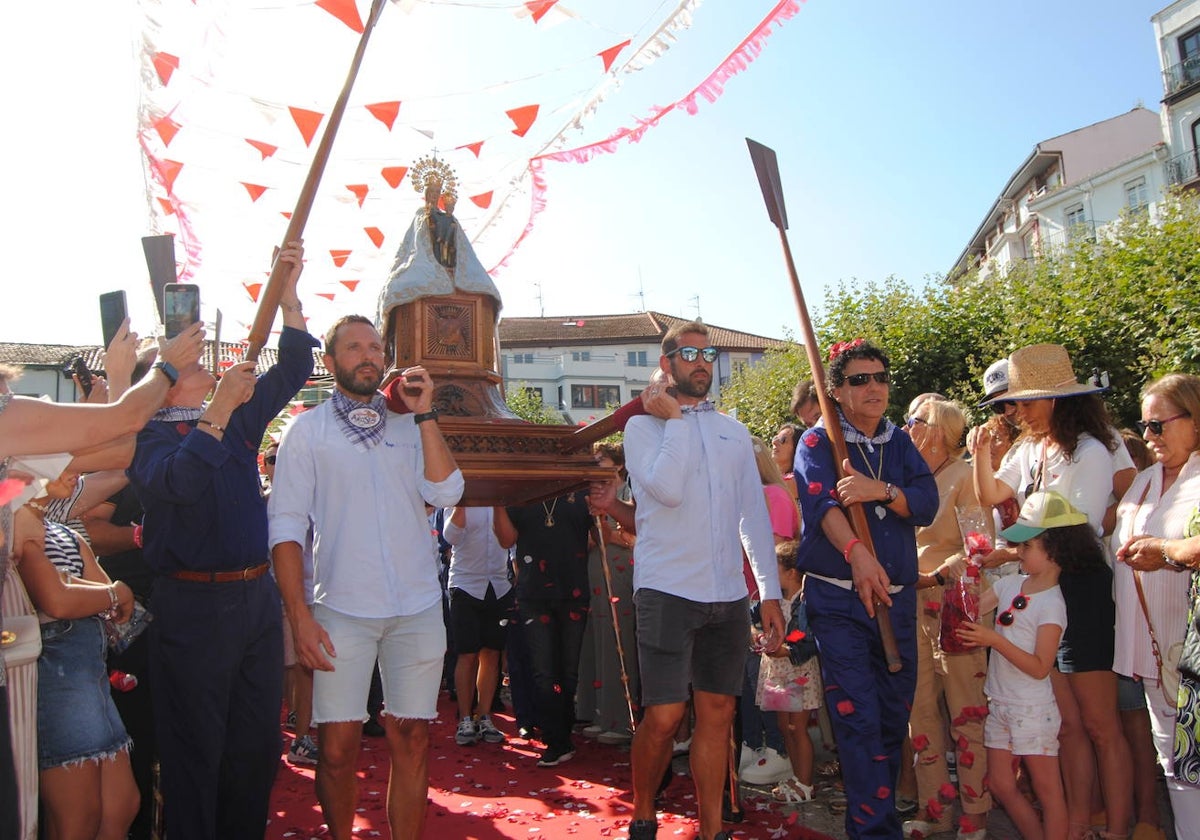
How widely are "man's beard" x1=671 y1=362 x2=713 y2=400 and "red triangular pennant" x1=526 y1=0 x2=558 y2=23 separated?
2.83 meters

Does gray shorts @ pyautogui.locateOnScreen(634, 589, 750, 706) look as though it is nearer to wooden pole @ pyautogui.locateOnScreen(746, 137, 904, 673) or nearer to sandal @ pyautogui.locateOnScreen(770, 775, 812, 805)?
wooden pole @ pyautogui.locateOnScreen(746, 137, 904, 673)

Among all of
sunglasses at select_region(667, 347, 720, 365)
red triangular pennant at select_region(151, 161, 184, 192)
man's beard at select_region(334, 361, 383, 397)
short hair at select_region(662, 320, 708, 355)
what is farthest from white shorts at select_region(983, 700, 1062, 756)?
red triangular pennant at select_region(151, 161, 184, 192)

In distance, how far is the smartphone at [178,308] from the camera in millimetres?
3457

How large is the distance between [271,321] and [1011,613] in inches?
137

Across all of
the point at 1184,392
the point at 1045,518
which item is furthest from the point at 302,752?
the point at 1184,392

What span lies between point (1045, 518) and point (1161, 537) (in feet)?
1.75

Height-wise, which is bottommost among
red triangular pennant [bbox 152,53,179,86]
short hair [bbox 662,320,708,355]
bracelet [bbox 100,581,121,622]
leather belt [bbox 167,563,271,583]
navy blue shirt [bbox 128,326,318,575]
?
bracelet [bbox 100,581,121,622]

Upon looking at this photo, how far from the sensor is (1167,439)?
13.9 feet

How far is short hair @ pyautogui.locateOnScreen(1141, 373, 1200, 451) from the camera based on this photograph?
4211 mm

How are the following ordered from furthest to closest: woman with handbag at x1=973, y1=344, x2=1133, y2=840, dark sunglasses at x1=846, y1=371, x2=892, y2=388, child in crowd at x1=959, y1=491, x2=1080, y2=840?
dark sunglasses at x1=846, y1=371, x2=892, y2=388, woman with handbag at x1=973, y1=344, x2=1133, y2=840, child in crowd at x1=959, y1=491, x2=1080, y2=840

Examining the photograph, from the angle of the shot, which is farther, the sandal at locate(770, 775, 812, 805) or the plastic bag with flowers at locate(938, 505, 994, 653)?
the sandal at locate(770, 775, 812, 805)

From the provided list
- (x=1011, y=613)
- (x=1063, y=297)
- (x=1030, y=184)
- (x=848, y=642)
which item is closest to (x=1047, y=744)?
(x=1011, y=613)

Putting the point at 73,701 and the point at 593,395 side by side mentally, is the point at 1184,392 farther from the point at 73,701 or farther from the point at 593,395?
the point at 593,395

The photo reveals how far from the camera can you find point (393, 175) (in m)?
7.81
